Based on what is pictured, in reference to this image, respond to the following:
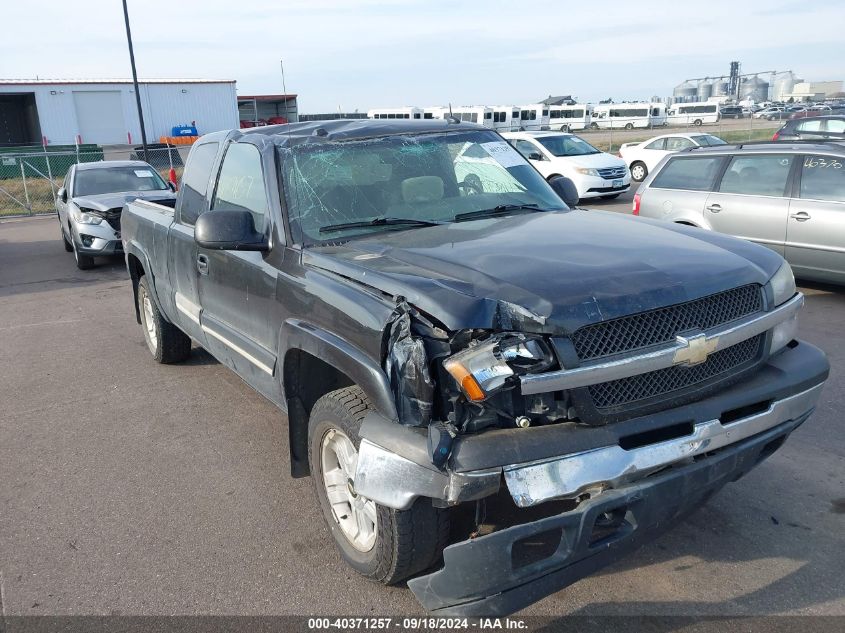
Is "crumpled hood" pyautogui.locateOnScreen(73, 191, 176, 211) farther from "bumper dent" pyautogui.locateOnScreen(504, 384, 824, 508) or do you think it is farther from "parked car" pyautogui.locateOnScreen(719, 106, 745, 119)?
"parked car" pyautogui.locateOnScreen(719, 106, 745, 119)

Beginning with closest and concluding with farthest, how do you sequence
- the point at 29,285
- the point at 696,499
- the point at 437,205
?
the point at 696,499 < the point at 437,205 < the point at 29,285

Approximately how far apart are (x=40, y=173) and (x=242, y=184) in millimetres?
21678

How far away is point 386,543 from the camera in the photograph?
9.07 feet

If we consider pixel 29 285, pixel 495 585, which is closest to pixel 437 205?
pixel 495 585

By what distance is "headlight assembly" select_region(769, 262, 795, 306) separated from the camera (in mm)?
3158

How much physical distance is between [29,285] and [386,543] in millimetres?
9670

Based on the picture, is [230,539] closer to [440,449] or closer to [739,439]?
[440,449]

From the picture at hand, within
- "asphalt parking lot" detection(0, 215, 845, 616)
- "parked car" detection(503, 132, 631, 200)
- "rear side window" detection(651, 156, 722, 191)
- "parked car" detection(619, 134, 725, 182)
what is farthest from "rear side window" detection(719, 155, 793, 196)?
"parked car" detection(619, 134, 725, 182)

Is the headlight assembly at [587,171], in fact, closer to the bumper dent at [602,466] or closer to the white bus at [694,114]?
the bumper dent at [602,466]

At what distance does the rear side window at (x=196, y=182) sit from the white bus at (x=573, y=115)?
5100 centimetres

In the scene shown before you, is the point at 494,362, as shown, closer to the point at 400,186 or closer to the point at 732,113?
the point at 400,186

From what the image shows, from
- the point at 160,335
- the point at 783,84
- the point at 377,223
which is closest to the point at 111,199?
the point at 160,335

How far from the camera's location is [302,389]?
11.2 feet

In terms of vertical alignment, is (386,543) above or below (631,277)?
below
